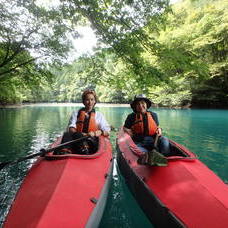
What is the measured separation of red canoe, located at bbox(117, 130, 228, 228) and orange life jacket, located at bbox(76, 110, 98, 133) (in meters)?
1.41

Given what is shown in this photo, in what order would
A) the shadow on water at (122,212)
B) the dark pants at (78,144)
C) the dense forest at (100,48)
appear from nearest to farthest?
the shadow on water at (122,212) < the dark pants at (78,144) < the dense forest at (100,48)

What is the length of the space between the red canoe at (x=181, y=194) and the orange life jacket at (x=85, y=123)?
1.41 meters

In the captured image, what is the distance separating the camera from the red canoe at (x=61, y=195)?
2.04 m

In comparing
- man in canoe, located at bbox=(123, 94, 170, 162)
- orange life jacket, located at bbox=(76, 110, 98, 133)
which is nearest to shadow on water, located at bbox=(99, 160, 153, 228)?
man in canoe, located at bbox=(123, 94, 170, 162)

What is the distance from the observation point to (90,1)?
5.01m

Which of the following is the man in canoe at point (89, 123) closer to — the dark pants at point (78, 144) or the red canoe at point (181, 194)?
the dark pants at point (78, 144)

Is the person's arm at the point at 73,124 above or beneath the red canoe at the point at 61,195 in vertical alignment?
above

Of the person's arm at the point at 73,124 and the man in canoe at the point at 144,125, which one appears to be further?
the man in canoe at the point at 144,125

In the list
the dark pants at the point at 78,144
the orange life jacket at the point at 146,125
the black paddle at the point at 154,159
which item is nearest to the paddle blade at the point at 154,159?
the black paddle at the point at 154,159

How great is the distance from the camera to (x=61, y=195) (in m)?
2.41

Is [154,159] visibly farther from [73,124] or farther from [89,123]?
[73,124]

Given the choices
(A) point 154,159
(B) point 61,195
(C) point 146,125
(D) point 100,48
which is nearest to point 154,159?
(A) point 154,159

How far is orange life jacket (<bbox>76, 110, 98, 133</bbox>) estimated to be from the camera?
4.63 meters

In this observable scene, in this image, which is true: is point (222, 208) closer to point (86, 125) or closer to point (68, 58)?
point (86, 125)
